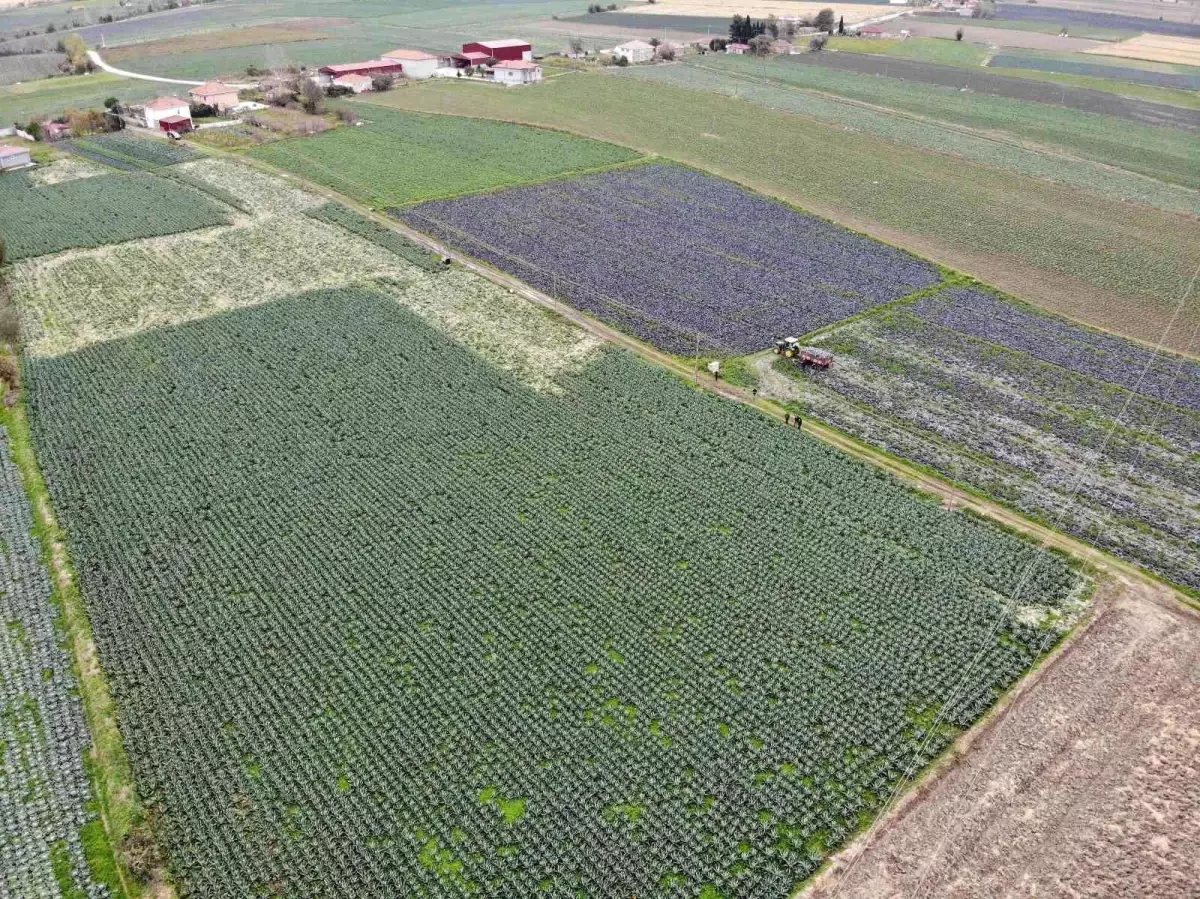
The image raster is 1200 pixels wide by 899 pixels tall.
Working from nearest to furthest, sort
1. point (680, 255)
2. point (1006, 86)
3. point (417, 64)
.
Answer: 1. point (680, 255)
2. point (417, 64)
3. point (1006, 86)

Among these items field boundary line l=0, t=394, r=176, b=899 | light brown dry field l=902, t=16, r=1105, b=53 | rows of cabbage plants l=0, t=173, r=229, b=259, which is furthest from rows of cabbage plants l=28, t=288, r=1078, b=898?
light brown dry field l=902, t=16, r=1105, b=53

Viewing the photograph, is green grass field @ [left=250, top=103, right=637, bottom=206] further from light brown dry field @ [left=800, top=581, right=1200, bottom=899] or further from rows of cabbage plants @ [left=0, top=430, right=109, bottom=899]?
light brown dry field @ [left=800, top=581, right=1200, bottom=899]

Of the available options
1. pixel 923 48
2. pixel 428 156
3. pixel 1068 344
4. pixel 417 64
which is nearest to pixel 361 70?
pixel 417 64

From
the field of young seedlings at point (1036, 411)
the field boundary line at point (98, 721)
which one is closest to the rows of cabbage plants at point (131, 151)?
the field boundary line at point (98, 721)

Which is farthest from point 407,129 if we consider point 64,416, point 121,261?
point 64,416

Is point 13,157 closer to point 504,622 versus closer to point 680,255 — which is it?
point 680,255

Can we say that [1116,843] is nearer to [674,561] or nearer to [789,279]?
[674,561]
